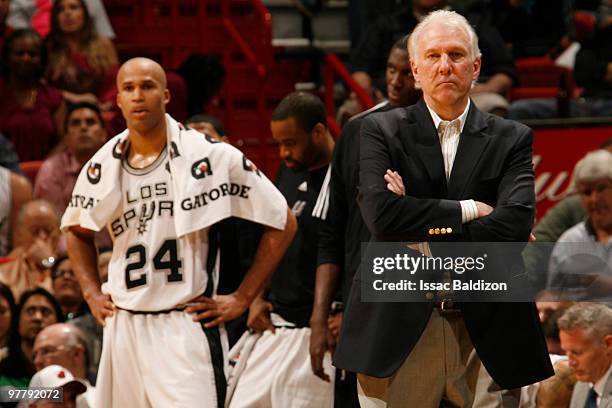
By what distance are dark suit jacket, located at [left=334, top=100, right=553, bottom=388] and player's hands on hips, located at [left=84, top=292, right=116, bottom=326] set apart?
57.8 inches

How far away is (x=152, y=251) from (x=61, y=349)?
1.50m

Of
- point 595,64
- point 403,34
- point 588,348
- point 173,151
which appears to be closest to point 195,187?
point 173,151

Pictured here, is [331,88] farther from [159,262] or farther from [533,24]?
[159,262]

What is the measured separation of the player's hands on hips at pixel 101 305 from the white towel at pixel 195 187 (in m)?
0.31

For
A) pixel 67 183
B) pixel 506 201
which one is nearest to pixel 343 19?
pixel 67 183

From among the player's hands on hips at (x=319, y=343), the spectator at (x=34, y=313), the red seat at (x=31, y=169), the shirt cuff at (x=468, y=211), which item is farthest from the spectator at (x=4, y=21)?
the shirt cuff at (x=468, y=211)

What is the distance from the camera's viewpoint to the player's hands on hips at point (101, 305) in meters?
5.19

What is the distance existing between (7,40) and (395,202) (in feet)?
21.5

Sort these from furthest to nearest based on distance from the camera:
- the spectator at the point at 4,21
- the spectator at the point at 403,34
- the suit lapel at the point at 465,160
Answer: the spectator at the point at 4,21 < the spectator at the point at 403,34 < the suit lapel at the point at 465,160

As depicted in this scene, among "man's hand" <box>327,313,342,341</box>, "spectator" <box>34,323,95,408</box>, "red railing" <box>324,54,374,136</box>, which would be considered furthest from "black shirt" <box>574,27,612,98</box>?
"spectator" <box>34,323,95,408</box>

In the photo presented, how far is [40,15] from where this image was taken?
11.1 metres

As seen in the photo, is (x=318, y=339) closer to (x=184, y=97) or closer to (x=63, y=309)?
(x=63, y=309)

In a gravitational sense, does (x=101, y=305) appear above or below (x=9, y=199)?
below

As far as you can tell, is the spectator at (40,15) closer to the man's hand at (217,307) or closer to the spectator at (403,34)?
the spectator at (403,34)
